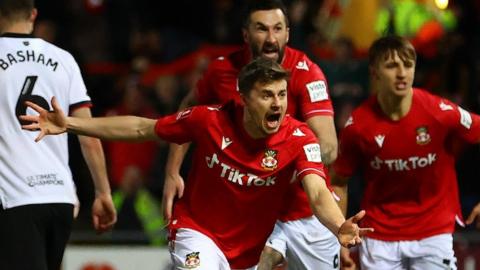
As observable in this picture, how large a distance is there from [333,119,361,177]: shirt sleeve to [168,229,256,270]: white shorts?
1.33 m

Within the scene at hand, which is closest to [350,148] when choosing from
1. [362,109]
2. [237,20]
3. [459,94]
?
[362,109]

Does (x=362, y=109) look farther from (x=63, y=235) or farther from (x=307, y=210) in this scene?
(x=63, y=235)

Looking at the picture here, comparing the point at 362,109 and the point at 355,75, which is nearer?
the point at 362,109

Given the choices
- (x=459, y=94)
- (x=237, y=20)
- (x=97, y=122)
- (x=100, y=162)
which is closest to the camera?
(x=97, y=122)

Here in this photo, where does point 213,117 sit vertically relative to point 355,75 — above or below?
above

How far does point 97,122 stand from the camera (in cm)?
773

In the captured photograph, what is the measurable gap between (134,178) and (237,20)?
102 inches

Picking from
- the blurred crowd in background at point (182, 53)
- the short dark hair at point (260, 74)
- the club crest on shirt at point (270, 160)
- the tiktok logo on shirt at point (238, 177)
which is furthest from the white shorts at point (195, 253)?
the blurred crowd in background at point (182, 53)

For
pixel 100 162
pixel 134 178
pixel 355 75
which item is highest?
pixel 100 162

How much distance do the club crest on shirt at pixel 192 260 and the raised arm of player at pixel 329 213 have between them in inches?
30.2

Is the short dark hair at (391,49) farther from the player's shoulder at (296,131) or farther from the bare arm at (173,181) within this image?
the bare arm at (173,181)

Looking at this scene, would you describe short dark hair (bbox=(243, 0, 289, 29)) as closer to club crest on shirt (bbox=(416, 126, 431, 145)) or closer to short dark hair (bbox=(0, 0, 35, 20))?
club crest on shirt (bbox=(416, 126, 431, 145))

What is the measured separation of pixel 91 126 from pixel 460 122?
101 inches

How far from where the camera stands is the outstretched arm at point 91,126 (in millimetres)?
7430
